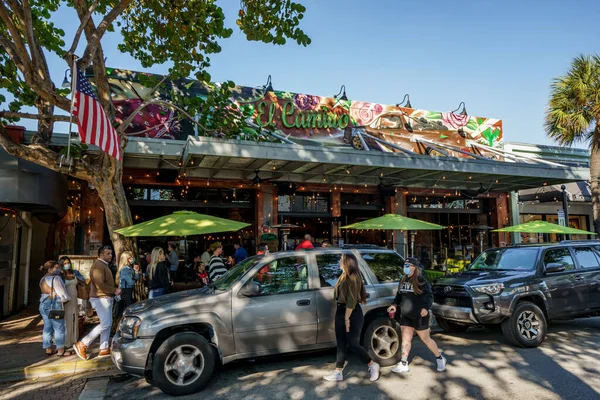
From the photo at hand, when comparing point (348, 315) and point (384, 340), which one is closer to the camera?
point (348, 315)

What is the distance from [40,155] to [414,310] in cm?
744

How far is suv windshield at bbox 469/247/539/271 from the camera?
304 inches

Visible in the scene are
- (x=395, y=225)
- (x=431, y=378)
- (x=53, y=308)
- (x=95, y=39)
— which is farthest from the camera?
(x=395, y=225)

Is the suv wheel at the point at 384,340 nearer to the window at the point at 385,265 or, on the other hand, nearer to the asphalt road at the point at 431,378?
the asphalt road at the point at 431,378

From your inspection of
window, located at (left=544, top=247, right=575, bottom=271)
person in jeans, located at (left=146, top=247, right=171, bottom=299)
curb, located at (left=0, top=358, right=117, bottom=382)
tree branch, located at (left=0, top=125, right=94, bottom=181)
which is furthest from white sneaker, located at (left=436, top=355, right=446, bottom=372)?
tree branch, located at (left=0, top=125, right=94, bottom=181)

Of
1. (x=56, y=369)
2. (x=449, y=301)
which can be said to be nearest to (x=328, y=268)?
(x=449, y=301)

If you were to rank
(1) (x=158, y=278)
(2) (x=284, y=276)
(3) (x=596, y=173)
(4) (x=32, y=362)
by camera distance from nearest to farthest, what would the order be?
(2) (x=284, y=276) → (4) (x=32, y=362) → (1) (x=158, y=278) → (3) (x=596, y=173)

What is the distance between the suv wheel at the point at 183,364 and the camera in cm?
505

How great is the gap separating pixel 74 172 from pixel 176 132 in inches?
244

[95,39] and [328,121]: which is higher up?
[328,121]

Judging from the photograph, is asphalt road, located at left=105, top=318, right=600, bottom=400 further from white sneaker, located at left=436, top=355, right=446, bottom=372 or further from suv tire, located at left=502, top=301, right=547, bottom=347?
suv tire, located at left=502, top=301, right=547, bottom=347

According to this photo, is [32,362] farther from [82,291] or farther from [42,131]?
[42,131]

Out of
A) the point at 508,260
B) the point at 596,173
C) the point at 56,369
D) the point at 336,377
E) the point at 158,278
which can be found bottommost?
the point at 56,369

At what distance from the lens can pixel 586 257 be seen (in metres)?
8.12
